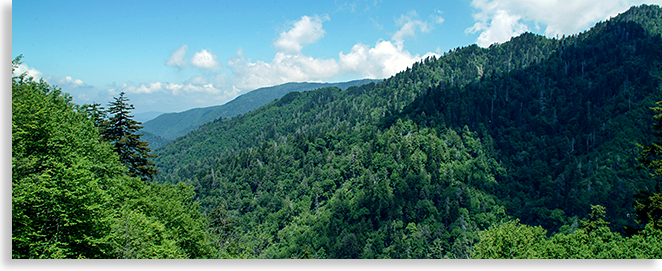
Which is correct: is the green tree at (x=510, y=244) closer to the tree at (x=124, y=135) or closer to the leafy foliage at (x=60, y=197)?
the leafy foliage at (x=60, y=197)

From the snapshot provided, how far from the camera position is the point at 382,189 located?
127875 mm

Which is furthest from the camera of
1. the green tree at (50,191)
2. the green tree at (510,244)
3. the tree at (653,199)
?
the green tree at (510,244)

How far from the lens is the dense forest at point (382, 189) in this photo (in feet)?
53.3

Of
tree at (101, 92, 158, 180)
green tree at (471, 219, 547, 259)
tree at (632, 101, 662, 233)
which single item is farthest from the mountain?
tree at (632, 101, 662, 233)

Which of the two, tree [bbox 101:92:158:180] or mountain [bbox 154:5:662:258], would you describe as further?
mountain [bbox 154:5:662:258]

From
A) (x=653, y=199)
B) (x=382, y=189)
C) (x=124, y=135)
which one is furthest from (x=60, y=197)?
(x=382, y=189)

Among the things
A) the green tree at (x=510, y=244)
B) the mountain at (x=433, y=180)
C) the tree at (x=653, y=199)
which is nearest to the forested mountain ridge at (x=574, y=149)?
the mountain at (x=433, y=180)

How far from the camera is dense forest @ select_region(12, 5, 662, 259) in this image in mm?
16234

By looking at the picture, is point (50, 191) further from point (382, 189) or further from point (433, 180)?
point (433, 180)

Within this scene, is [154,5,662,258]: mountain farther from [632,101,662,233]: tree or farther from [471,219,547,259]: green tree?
[632,101,662,233]: tree

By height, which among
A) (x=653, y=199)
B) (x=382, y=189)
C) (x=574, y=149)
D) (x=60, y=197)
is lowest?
(x=382, y=189)

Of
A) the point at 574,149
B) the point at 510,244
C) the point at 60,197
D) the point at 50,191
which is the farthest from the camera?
the point at 574,149
